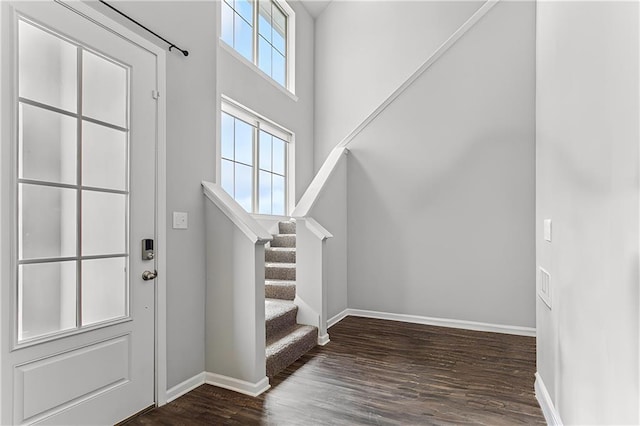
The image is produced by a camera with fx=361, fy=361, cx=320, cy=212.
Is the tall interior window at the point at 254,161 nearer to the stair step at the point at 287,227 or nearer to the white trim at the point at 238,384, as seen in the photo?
the stair step at the point at 287,227

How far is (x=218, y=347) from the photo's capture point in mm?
2482

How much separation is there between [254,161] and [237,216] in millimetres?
2656

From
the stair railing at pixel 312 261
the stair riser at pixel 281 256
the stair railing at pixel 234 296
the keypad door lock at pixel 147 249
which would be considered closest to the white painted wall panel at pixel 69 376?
the keypad door lock at pixel 147 249

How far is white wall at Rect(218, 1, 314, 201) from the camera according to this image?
436 centimetres

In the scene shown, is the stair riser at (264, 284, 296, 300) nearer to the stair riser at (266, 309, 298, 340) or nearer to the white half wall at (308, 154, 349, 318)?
the stair riser at (266, 309, 298, 340)

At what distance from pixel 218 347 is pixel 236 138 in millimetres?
2855

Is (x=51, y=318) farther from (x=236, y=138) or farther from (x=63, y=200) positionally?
(x=236, y=138)

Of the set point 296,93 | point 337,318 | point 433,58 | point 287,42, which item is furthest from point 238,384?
point 287,42

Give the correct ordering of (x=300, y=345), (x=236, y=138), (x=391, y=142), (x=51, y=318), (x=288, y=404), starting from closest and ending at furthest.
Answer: (x=51, y=318)
(x=288, y=404)
(x=300, y=345)
(x=391, y=142)
(x=236, y=138)

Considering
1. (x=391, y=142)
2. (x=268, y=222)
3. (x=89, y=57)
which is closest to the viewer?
(x=89, y=57)

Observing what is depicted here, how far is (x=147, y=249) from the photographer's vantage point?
2.13 metres

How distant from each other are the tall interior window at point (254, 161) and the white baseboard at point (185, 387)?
236 centimetres

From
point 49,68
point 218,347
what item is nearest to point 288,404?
point 218,347

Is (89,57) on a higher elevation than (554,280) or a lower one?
higher
